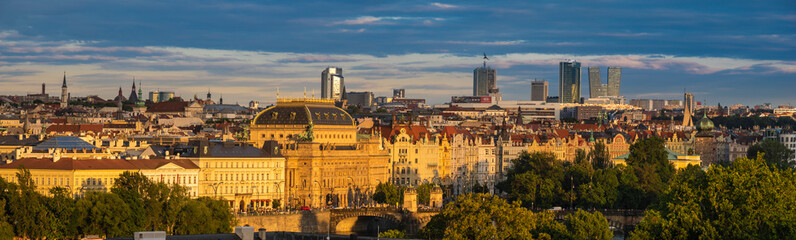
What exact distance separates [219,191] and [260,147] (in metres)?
18.3

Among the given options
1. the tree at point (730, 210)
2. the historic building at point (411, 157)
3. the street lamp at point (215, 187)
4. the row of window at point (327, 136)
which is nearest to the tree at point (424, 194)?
the row of window at point (327, 136)

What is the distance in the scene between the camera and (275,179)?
6097 inches

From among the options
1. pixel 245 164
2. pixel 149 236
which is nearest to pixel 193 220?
pixel 149 236

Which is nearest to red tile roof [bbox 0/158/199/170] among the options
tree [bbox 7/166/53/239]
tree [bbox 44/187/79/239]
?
tree [bbox 44/187/79/239]

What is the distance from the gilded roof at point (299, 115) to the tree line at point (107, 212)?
45808 mm

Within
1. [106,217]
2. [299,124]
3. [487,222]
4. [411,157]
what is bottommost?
[106,217]

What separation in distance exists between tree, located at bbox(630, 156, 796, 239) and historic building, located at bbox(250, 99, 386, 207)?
67.9 meters

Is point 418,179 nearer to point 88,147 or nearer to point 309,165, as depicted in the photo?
point 309,165

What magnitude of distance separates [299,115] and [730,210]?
273ft

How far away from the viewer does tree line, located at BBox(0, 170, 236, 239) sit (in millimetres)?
110312

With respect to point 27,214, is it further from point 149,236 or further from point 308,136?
point 308,136

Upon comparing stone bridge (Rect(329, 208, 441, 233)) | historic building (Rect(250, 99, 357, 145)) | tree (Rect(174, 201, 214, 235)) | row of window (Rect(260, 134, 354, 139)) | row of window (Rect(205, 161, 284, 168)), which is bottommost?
stone bridge (Rect(329, 208, 441, 233))

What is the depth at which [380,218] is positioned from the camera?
479 ft

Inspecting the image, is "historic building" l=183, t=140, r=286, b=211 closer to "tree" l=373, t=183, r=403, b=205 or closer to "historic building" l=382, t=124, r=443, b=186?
"tree" l=373, t=183, r=403, b=205
